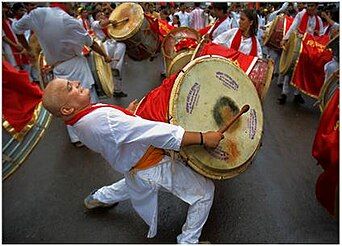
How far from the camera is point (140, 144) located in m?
2.33

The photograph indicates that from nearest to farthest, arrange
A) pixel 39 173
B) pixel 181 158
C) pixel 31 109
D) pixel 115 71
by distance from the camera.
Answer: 1. pixel 181 158
2. pixel 31 109
3. pixel 39 173
4. pixel 115 71

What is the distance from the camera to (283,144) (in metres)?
4.50

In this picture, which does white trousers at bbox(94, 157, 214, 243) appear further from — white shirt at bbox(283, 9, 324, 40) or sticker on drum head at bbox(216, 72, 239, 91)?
white shirt at bbox(283, 9, 324, 40)

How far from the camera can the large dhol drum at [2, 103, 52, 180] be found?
2.45 metres

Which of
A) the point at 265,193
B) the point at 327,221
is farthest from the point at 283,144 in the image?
the point at 327,221

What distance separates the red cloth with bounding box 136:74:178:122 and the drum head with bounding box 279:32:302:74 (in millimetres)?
3410

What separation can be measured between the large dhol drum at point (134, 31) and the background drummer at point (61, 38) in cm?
145

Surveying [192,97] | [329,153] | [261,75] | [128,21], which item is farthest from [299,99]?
[192,97]

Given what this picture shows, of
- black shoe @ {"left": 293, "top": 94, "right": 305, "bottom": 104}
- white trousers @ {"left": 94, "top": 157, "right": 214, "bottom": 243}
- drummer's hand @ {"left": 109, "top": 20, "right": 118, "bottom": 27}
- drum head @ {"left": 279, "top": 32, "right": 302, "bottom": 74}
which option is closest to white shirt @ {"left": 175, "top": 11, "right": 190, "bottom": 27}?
drummer's hand @ {"left": 109, "top": 20, "right": 118, "bottom": 27}

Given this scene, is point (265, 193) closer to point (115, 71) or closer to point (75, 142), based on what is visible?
point (75, 142)

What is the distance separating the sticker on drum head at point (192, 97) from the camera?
2.41 meters

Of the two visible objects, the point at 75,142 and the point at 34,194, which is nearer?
the point at 34,194

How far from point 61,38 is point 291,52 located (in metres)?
3.27

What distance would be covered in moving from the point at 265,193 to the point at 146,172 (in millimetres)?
1382
